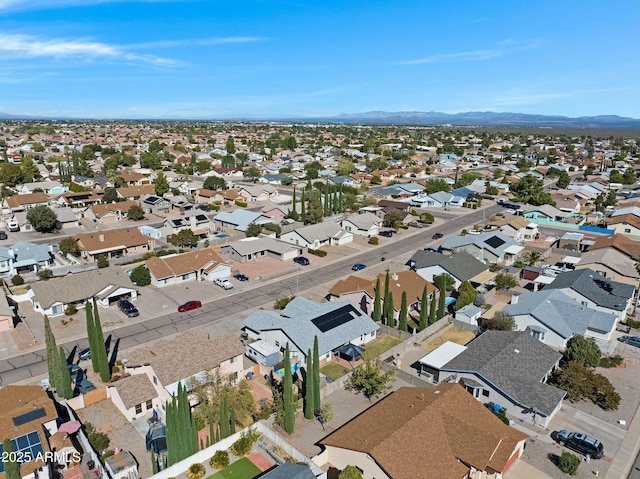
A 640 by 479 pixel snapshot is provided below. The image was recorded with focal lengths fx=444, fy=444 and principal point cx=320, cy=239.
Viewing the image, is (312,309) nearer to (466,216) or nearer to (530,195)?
(466,216)

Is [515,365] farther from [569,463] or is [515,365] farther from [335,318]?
[335,318]

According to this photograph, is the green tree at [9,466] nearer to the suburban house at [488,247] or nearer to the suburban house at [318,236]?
the suburban house at [318,236]

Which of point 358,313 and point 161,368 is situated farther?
point 358,313

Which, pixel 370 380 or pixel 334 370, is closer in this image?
pixel 370 380

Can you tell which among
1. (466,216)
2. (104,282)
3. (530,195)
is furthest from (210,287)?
(530,195)

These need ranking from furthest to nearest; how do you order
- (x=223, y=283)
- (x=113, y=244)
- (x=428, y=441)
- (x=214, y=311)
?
(x=113, y=244) < (x=223, y=283) < (x=214, y=311) < (x=428, y=441)

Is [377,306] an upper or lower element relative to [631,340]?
upper

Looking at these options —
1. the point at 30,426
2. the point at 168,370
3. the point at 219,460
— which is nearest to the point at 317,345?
the point at 219,460

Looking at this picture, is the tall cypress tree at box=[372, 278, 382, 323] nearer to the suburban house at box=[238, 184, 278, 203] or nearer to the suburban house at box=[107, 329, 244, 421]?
the suburban house at box=[107, 329, 244, 421]
